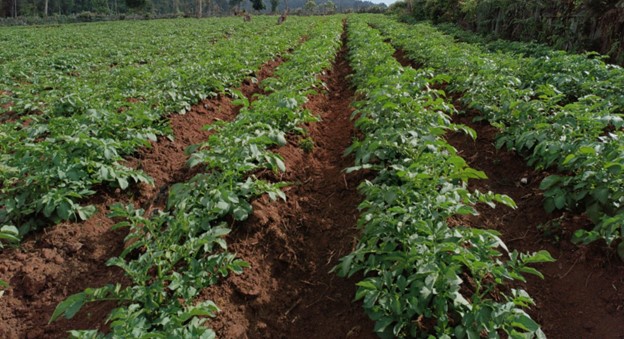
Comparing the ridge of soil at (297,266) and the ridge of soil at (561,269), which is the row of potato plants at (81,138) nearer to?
the ridge of soil at (297,266)

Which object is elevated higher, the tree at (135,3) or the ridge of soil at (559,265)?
the tree at (135,3)

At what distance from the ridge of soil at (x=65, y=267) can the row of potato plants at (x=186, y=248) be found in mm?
187

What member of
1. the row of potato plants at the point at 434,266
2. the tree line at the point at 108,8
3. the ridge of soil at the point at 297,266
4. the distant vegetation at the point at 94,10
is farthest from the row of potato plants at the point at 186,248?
the tree line at the point at 108,8

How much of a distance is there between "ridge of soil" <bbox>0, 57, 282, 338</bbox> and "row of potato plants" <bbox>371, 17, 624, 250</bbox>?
374 centimetres

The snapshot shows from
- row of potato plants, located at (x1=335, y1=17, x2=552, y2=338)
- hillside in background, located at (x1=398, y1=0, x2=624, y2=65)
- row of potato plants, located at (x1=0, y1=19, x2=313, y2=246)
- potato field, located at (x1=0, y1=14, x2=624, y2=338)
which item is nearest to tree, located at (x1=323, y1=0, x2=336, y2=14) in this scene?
hillside in background, located at (x1=398, y1=0, x2=624, y2=65)

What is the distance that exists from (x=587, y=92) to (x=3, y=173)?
7716 mm

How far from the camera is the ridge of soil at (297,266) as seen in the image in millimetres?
2531

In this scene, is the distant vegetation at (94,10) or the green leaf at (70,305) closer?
the green leaf at (70,305)

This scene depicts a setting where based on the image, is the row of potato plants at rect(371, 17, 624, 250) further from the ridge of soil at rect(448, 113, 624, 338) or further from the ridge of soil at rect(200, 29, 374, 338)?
the ridge of soil at rect(200, 29, 374, 338)

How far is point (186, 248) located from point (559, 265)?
2.90 metres

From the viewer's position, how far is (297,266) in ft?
10.3

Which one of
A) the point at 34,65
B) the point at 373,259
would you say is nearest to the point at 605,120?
the point at 373,259

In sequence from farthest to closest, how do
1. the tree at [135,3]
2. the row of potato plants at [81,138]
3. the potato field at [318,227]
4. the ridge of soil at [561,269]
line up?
the tree at [135,3], the row of potato plants at [81,138], the ridge of soil at [561,269], the potato field at [318,227]

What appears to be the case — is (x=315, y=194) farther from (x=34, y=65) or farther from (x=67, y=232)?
(x=34, y=65)
